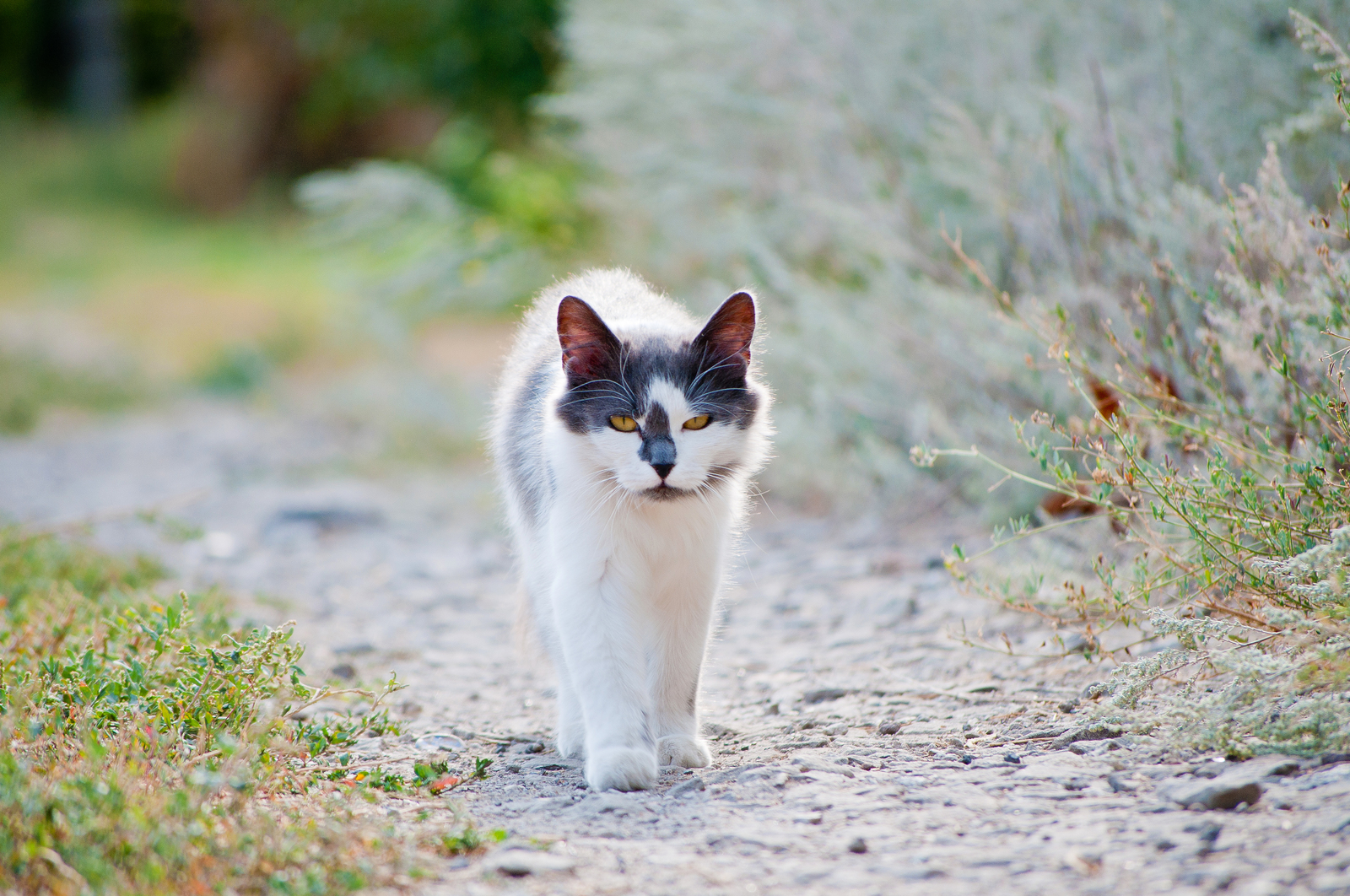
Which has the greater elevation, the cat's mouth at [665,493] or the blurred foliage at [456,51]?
the blurred foliage at [456,51]

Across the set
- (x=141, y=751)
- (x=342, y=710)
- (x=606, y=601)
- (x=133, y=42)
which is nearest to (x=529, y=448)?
(x=606, y=601)

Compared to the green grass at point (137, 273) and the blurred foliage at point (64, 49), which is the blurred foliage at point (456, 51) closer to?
the green grass at point (137, 273)

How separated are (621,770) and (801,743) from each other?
50 centimetres

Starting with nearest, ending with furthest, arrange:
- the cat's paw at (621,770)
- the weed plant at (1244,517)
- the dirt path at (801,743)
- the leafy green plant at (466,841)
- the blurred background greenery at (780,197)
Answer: the dirt path at (801,743)
the leafy green plant at (466,841)
the weed plant at (1244,517)
the cat's paw at (621,770)
the blurred background greenery at (780,197)

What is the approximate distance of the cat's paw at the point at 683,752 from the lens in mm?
2701

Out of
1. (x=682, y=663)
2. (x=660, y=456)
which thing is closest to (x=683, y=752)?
(x=682, y=663)

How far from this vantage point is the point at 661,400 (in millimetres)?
2689

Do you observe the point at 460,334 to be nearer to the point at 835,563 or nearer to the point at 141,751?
the point at 835,563

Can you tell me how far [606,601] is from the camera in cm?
265

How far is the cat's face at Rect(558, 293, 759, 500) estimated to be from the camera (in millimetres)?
2639

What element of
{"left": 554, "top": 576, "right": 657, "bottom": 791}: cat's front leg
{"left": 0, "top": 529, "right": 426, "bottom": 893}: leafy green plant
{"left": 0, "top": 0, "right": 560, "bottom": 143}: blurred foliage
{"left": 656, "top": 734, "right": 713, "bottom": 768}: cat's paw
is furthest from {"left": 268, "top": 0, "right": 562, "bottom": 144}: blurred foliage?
{"left": 656, "top": 734, "right": 713, "bottom": 768}: cat's paw

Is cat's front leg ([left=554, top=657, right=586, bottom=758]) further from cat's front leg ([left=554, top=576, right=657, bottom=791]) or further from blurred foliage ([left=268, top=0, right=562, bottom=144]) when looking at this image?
blurred foliage ([left=268, top=0, right=562, bottom=144])

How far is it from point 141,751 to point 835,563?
294 cm

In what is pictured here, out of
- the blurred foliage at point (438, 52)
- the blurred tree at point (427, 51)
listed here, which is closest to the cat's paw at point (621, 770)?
the blurred tree at point (427, 51)
